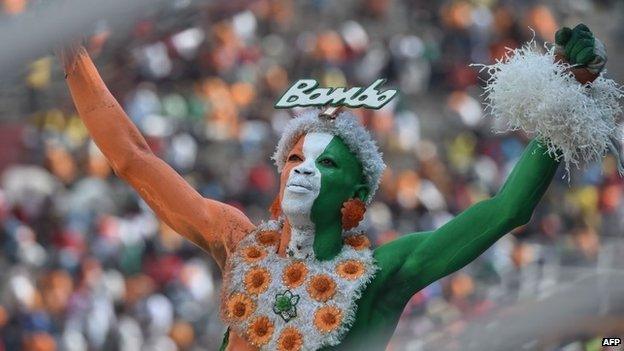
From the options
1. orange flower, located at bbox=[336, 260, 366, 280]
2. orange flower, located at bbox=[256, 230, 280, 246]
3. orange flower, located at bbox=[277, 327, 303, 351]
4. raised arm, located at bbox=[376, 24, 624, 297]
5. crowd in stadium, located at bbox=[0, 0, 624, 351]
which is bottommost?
crowd in stadium, located at bbox=[0, 0, 624, 351]

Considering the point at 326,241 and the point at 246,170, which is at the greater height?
the point at 326,241

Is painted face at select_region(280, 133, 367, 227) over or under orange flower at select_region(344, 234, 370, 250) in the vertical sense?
over

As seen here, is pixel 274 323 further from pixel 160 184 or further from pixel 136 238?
pixel 136 238

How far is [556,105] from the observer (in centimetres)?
225

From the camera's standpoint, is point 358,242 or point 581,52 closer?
point 581,52

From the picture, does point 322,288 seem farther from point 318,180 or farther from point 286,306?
point 318,180

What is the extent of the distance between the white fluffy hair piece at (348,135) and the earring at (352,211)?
0.07 meters

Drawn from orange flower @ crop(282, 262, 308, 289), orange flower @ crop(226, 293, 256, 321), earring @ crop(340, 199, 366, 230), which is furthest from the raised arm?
orange flower @ crop(226, 293, 256, 321)

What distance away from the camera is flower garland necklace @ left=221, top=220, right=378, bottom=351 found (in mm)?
2535

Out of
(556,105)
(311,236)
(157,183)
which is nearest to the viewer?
(556,105)

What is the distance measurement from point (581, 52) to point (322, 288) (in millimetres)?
665

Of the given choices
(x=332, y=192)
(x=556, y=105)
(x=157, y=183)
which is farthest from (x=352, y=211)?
(x=556, y=105)

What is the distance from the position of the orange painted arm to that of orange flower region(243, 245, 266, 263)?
5 cm

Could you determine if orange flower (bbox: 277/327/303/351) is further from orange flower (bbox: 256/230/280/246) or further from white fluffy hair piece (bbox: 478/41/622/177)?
white fluffy hair piece (bbox: 478/41/622/177)
